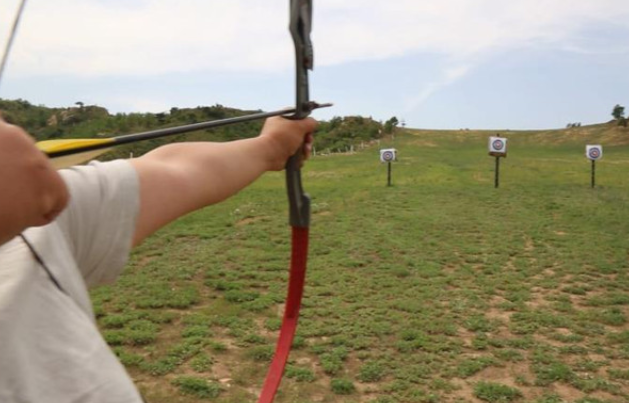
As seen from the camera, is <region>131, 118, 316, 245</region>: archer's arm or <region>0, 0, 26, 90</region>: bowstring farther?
<region>131, 118, 316, 245</region>: archer's arm

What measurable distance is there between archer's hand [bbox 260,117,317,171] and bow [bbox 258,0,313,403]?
0.11 feet

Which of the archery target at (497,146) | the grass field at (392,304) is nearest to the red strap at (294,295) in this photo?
the grass field at (392,304)

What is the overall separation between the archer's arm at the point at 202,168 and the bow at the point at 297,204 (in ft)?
0.22

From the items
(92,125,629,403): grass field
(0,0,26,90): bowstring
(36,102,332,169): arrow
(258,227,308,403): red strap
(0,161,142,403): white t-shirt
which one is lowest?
(92,125,629,403): grass field

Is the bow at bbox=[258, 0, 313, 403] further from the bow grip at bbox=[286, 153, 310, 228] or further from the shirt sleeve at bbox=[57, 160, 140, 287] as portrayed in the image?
the shirt sleeve at bbox=[57, 160, 140, 287]

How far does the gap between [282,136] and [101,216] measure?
1.42ft

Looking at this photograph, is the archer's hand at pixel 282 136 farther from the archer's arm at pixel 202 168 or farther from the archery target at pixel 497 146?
the archery target at pixel 497 146

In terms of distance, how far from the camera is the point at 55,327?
0.59m

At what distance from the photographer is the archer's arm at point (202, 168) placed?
0.83 meters

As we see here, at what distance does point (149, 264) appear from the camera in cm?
545

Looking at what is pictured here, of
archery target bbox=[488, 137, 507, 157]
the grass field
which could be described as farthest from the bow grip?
archery target bbox=[488, 137, 507, 157]

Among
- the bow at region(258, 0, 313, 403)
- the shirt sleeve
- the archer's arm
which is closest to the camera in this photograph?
the shirt sleeve

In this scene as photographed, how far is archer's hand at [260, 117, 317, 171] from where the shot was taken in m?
1.10

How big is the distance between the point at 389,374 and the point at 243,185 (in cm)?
255
